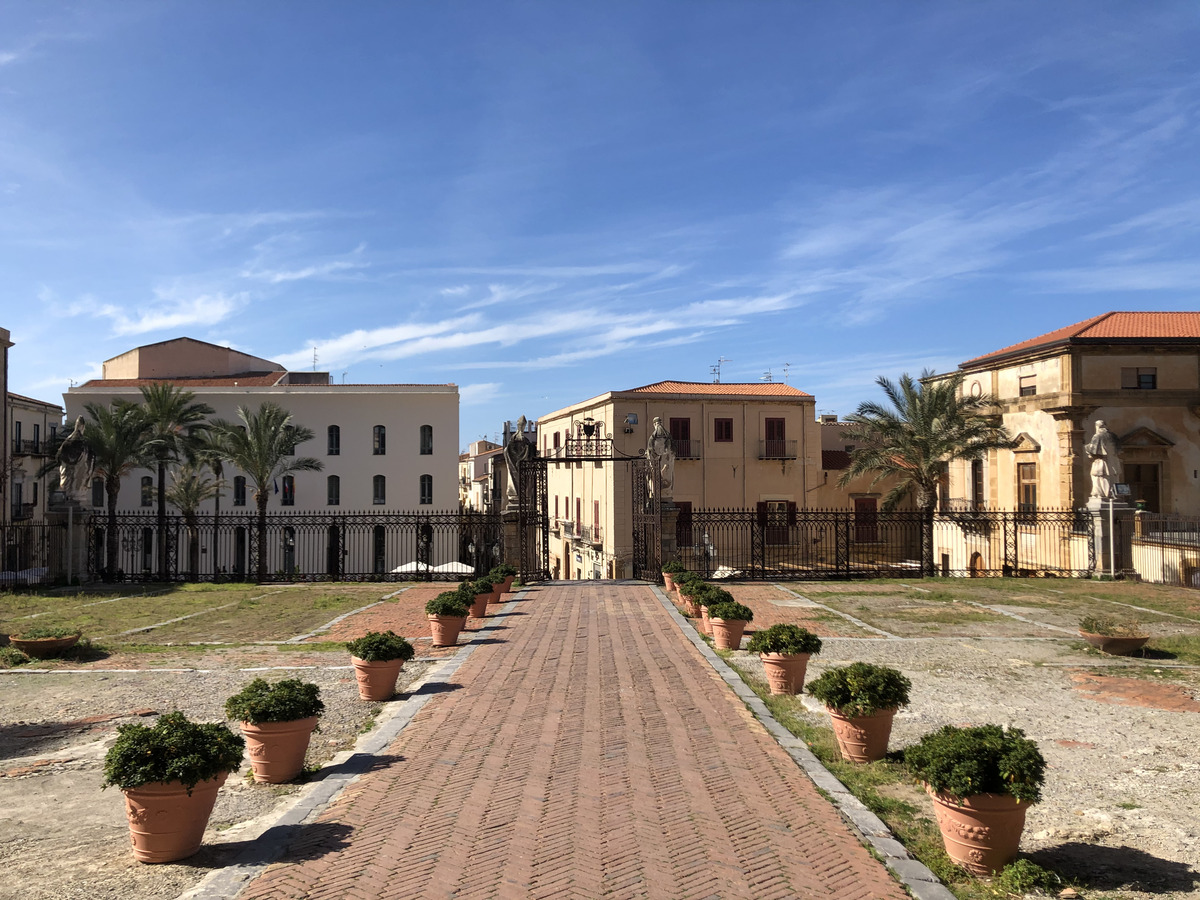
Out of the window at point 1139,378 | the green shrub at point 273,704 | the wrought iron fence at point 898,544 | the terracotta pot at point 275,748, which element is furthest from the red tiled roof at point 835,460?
the terracotta pot at point 275,748

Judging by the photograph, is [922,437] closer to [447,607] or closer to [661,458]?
[661,458]

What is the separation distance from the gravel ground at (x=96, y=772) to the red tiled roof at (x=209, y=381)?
32.8m

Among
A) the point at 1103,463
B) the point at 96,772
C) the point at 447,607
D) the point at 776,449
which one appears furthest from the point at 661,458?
the point at 776,449

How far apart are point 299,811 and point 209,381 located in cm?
4366

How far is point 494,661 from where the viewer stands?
11.7 metres

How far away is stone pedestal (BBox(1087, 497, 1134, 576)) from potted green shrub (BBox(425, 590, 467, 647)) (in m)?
19.8

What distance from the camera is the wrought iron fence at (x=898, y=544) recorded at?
25.0 metres

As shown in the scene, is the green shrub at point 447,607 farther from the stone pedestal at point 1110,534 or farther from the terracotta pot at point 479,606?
the stone pedestal at point 1110,534

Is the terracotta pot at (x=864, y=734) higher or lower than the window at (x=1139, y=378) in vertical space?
lower

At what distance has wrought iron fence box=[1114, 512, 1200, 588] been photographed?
22.3m

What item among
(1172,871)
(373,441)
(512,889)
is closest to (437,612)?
(512,889)

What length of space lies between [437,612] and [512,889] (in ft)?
28.2

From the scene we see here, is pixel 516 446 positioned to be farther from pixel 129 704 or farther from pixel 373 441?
pixel 373 441

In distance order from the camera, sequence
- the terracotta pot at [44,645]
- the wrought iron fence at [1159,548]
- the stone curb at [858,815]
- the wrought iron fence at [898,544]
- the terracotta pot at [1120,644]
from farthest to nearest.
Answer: the wrought iron fence at [898,544]
the wrought iron fence at [1159,548]
the terracotta pot at [1120,644]
the terracotta pot at [44,645]
the stone curb at [858,815]
